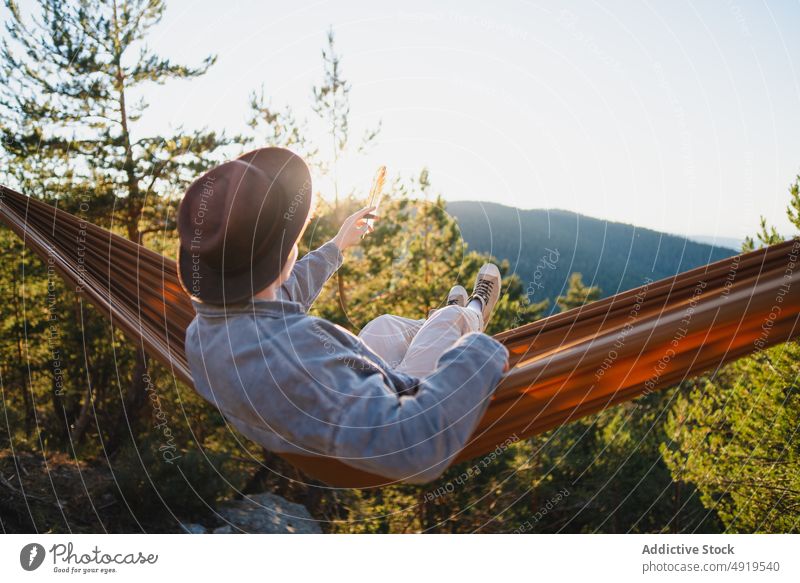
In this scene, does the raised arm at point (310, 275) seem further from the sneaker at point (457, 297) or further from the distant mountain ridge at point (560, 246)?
the distant mountain ridge at point (560, 246)

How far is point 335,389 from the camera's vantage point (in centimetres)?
90

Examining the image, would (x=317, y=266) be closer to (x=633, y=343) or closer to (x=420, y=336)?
(x=420, y=336)

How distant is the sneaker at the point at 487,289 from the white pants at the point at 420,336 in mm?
213

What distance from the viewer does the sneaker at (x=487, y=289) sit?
1.84 meters

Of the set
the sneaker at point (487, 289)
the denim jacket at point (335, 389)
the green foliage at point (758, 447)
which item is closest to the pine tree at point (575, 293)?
the green foliage at point (758, 447)

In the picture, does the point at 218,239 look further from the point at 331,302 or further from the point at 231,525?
the point at 331,302

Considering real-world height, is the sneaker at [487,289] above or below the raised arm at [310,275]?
below

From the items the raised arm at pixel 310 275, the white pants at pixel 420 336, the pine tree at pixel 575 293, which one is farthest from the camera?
the pine tree at pixel 575 293

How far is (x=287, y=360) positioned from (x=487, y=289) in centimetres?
110

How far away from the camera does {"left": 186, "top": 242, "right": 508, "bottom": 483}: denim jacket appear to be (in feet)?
2.89

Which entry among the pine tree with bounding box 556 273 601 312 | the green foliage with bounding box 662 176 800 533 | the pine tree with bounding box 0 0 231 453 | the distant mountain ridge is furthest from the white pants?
the pine tree with bounding box 556 273 601 312

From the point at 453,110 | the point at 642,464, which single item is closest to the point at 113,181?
the point at 453,110

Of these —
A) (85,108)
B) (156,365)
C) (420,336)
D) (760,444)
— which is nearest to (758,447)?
(760,444)
